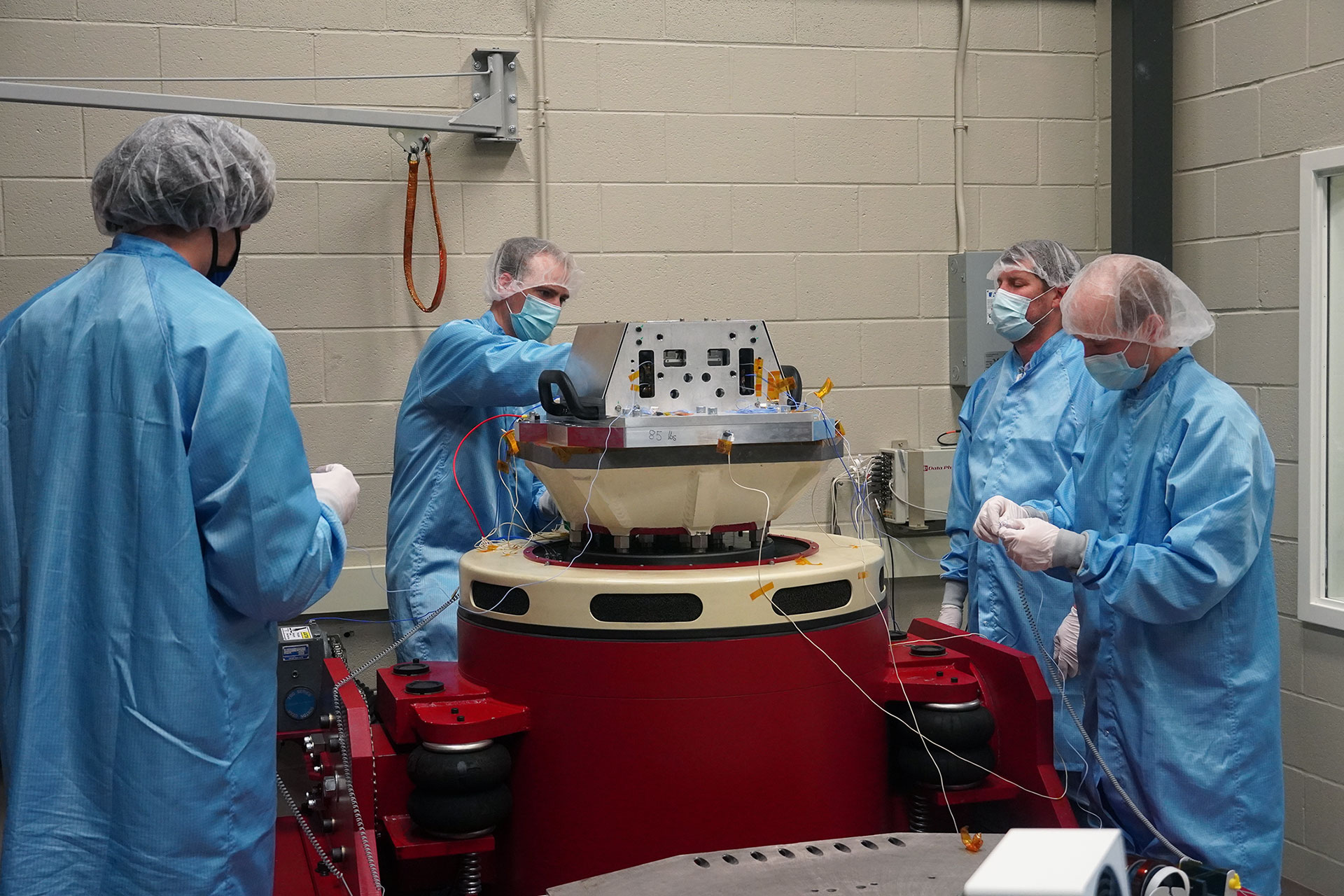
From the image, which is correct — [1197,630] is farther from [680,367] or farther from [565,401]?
[565,401]

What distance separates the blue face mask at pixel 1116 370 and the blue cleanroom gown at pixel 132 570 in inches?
49.8

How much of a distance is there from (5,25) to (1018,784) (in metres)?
2.74

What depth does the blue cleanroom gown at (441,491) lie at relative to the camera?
92.7 inches

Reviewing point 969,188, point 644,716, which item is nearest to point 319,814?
point 644,716

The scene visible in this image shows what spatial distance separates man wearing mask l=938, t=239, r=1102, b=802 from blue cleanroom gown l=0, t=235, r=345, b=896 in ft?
5.37

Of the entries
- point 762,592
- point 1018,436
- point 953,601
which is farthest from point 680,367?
point 953,601

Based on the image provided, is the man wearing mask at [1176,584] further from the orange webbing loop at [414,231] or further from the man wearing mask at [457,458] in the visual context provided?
the orange webbing loop at [414,231]

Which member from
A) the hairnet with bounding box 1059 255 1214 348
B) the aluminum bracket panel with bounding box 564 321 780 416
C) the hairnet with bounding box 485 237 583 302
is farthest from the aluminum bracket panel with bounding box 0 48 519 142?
the hairnet with bounding box 1059 255 1214 348

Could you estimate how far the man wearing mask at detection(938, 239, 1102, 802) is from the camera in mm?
2480

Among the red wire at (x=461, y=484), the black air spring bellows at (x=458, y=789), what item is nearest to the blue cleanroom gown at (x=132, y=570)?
the black air spring bellows at (x=458, y=789)

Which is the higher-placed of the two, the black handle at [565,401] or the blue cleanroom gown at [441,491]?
the black handle at [565,401]

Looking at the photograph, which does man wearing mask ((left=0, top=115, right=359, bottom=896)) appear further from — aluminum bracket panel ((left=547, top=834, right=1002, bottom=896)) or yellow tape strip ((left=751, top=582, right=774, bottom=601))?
yellow tape strip ((left=751, top=582, right=774, bottom=601))

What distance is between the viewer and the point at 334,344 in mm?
2979

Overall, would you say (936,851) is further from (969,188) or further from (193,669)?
(969,188)
